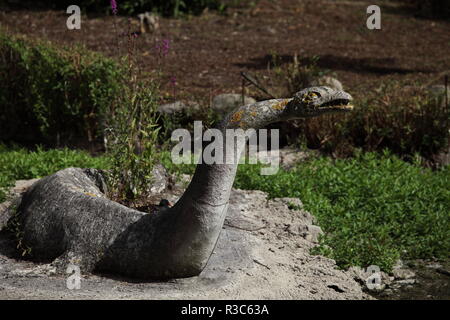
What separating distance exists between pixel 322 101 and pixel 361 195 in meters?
2.54

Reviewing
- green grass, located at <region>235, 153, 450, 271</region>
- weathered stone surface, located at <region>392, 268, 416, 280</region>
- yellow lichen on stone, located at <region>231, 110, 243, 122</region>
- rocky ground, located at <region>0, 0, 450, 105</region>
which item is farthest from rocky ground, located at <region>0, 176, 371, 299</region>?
rocky ground, located at <region>0, 0, 450, 105</region>

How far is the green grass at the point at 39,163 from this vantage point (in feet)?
21.9

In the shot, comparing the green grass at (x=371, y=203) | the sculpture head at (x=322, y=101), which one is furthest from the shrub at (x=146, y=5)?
the sculpture head at (x=322, y=101)

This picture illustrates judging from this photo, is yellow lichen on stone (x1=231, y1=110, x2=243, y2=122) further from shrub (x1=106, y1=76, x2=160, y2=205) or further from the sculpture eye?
shrub (x1=106, y1=76, x2=160, y2=205)

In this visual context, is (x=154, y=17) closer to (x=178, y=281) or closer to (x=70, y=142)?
(x=70, y=142)

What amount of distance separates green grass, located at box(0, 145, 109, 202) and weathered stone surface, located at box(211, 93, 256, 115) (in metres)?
1.71

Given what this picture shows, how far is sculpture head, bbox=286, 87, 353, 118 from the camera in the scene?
165 inches

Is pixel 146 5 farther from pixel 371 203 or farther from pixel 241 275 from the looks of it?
pixel 241 275

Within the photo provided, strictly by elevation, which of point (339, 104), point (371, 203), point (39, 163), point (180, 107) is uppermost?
point (339, 104)

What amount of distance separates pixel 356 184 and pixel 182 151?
6.63 ft

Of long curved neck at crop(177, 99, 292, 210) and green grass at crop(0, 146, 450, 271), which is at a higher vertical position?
long curved neck at crop(177, 99, 292, 210)

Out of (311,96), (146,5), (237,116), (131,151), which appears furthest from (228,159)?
(146,5)

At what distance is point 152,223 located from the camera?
4547 mm

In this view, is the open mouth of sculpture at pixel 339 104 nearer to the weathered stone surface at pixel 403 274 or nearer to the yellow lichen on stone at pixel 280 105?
the yellow lichen on stone at pixel 280 105
